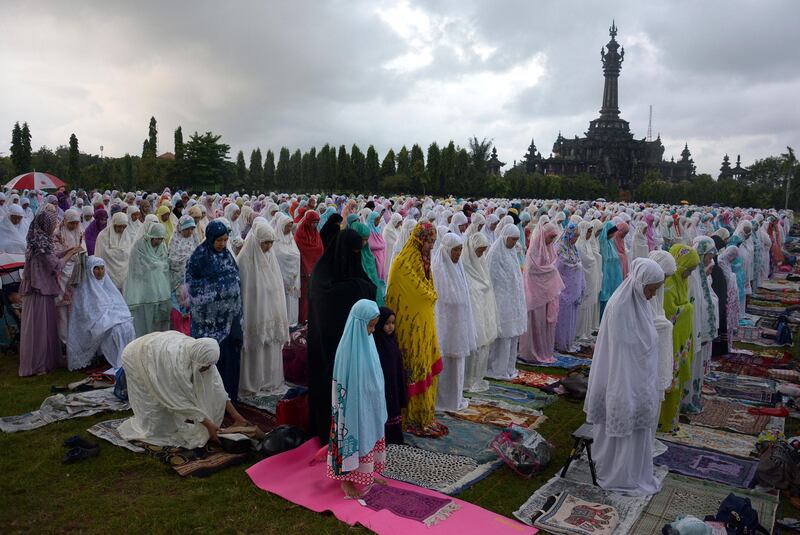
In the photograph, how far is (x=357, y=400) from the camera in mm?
3592

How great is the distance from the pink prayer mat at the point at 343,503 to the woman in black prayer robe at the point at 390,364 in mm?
581

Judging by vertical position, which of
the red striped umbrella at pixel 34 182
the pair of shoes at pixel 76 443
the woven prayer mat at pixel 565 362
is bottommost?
the pair of shoes at pixel 76 443

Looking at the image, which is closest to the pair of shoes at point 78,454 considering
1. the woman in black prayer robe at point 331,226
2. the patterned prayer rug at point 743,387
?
the woman in black prayer robe at point 331,226

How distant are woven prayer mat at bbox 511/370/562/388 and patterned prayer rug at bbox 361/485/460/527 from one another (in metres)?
2.76

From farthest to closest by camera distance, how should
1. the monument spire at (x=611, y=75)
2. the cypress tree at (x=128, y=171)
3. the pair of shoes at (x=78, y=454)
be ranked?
the monument spire at (x=611, y=75), the cypress tree at (x=128, y=171), the pair of shoes at (x=78, y=454)

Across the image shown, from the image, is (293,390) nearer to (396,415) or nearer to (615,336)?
(396,415)

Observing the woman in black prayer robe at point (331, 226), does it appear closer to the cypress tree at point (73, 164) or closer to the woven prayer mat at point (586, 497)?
the woven prayer mat at point (586, 497)

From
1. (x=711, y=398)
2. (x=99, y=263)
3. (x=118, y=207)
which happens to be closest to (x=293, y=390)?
(x=99, y=263)

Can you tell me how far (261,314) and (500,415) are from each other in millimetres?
2419

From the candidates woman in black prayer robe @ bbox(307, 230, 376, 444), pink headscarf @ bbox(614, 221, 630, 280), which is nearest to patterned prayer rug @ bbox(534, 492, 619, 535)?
woman in black prayer robe @ bbox(307, 230, 376, 444)

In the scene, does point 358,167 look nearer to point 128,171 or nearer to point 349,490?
point 128,171

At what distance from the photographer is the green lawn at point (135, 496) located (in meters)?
3.45

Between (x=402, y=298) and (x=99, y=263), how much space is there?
351 cm

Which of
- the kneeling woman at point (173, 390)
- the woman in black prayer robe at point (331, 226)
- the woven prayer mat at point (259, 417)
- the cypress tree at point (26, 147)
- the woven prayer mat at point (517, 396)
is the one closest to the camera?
the kneeling woman at point (173, 390)
